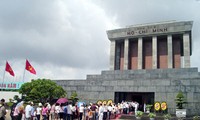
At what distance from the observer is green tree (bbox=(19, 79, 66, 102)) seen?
82.8 feet

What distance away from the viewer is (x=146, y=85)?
25.2 metres

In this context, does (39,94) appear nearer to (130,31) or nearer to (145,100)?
(145,100)

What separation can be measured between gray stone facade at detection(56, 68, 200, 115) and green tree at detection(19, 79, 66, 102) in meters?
3.61

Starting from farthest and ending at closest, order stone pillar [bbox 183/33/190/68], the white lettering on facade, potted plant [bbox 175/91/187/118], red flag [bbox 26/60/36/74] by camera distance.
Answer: red flag [bbox 26/60/36/74] < the white lettering on facade < stone pillar [bbox 183/33/190/68] < potted plant [bbox 175/91/187/118]

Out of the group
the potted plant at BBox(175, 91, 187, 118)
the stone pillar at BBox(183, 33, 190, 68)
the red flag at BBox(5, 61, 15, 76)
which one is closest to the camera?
the potted plant at BBox(175, 91, 187, 118)

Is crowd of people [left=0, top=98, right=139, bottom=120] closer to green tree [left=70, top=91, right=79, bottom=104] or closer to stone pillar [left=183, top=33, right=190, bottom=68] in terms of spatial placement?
green tree [left=70, top=91, right=79, bottom=104]

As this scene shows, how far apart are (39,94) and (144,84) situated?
12.4 metres

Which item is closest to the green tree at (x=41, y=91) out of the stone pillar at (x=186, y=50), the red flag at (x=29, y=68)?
the red flag at (x=29, y=68)

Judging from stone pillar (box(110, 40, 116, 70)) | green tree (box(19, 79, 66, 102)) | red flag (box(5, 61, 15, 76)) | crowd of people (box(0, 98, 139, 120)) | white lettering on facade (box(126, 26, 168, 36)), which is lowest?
crowd of people (box(0, 98, 139, 120))

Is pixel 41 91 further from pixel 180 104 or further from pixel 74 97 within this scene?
pixel 180 104

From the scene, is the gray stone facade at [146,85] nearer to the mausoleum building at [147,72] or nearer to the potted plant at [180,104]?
the mausoleum building at [147,72]

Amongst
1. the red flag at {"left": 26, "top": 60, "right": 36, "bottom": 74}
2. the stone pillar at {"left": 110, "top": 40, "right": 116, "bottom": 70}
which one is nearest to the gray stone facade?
the stone pillar at {"left": 110, "top": 40, "right": 116, "bottom": 70}

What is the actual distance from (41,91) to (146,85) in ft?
40.6

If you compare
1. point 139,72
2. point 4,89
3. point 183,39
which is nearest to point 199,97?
point 139,72
